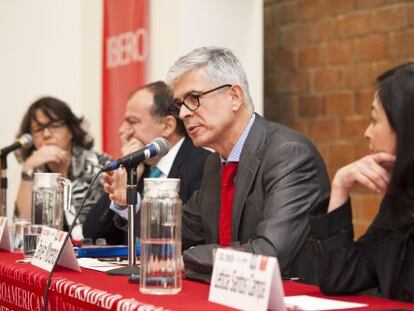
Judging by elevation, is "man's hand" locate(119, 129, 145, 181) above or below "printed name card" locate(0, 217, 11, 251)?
above

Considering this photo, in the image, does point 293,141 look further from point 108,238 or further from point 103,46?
point 103,46

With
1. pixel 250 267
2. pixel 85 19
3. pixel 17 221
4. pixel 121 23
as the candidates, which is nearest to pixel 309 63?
pixel 121 23

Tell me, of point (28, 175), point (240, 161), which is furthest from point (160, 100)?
point (240, 161)

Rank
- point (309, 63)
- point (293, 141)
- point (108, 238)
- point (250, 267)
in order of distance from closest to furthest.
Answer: point (250, 267) < point (293, 141) < point (108, 238) < point (309, 63)

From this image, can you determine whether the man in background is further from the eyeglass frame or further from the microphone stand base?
the microphone stand base

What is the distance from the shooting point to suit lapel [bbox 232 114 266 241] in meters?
2.56

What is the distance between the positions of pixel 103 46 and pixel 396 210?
332cm

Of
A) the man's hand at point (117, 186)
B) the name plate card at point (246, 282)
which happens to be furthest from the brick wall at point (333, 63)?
the name plate card at point (246, 282)

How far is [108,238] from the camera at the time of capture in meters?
3.81

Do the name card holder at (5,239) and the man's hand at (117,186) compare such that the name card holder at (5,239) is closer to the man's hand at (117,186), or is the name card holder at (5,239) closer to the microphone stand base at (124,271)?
the man's hand at (117,186)

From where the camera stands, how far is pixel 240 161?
8.51 ft

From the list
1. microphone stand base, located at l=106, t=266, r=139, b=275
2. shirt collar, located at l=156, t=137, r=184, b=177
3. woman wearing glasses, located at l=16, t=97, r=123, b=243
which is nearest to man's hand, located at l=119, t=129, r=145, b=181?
shirt collar, located at l=156, t=137, r=184, b=177

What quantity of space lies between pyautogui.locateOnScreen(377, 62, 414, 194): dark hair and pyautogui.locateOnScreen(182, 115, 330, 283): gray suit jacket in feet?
1.47

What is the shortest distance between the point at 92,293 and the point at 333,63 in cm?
286
